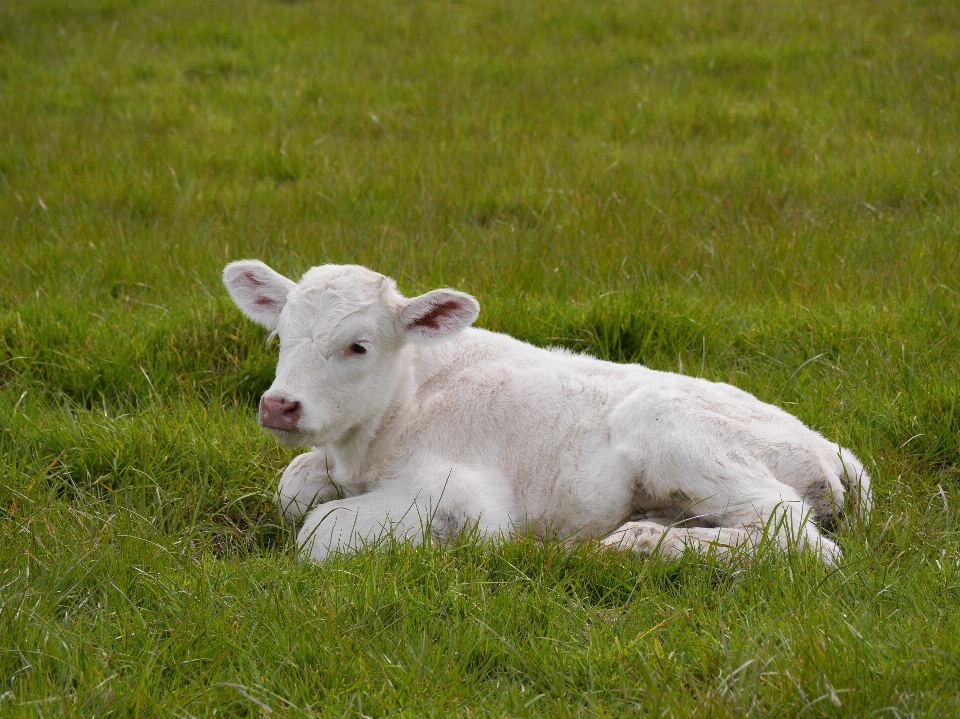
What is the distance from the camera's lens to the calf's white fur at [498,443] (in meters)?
4.46

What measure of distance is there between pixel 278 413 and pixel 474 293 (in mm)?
2696

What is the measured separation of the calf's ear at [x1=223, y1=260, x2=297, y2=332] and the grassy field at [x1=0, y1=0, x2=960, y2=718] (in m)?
0.65

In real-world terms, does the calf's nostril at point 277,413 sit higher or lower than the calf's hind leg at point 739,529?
higher

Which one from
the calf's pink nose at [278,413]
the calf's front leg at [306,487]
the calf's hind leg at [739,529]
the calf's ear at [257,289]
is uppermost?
the calf's ear at [257,289]

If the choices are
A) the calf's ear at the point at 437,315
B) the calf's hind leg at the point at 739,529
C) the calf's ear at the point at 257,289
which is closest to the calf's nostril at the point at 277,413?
the calf's ear at the point at 437,315

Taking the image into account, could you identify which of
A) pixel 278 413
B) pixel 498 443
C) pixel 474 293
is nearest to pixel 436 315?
pixel 498 443

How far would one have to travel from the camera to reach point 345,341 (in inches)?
183

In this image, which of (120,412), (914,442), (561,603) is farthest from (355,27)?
(561,603)

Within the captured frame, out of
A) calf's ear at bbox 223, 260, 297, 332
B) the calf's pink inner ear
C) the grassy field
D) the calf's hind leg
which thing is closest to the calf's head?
the calf's pink inner ear

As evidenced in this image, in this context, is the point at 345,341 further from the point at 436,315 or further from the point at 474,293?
the point at 474,293

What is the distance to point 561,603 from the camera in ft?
12.9

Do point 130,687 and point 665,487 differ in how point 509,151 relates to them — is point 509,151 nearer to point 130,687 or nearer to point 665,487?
point 665,487

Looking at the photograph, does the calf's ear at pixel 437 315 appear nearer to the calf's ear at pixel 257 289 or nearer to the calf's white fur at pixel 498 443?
A: the calf's white fur at pixel 498 443

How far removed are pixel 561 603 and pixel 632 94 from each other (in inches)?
318
